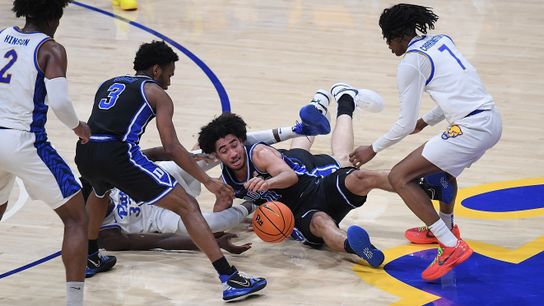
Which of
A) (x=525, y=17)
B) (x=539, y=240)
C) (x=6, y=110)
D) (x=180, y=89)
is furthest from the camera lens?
(x=525, y=17)

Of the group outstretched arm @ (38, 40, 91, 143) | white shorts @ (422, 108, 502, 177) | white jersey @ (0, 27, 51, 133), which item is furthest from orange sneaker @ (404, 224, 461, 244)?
white jersey @ (0, 27, 51, 133)

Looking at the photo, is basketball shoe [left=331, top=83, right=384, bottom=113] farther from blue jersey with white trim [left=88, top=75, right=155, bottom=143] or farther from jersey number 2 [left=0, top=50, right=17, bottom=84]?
jersey number 2 [left=0, top=50, right=17, bottom=84]

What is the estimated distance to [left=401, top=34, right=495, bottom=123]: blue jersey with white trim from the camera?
6277 millimetres

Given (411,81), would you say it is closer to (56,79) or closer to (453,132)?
(453,132)

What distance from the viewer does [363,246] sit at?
21.3 ft

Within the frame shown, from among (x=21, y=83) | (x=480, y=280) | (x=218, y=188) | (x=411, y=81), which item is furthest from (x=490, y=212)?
(x=21, y=83)

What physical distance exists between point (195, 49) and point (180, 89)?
1.56 metres

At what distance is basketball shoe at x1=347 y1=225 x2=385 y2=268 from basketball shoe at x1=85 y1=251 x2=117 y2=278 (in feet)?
5.43

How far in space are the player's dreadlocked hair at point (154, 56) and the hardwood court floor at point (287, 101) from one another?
1425 mm

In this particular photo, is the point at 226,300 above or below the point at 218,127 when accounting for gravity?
below

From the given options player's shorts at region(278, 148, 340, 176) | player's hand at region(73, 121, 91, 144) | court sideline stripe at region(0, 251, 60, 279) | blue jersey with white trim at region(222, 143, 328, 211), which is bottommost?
court sideline stripe at region(0, 251, 60, 279)

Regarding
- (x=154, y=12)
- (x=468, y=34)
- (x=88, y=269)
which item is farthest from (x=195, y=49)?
(x=88, y=269)

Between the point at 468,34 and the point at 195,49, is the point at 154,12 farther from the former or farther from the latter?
the point at 468,34

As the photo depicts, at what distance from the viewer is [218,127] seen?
6.93 m
